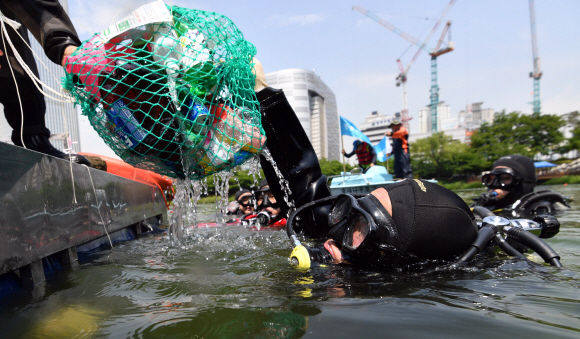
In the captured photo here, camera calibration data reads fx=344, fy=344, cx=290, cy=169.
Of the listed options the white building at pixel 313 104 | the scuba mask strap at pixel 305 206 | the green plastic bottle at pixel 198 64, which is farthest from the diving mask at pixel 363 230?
the white building at pixel 313 104

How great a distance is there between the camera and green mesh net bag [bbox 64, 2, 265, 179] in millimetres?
1766

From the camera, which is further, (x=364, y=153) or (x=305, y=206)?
(x=364, y=153)

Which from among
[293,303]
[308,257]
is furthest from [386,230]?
[293,303]

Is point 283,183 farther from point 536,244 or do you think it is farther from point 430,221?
point 536,244

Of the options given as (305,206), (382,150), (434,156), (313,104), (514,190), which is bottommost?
(514,190)

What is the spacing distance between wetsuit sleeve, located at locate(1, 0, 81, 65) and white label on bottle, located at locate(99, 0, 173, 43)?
30 centimetres

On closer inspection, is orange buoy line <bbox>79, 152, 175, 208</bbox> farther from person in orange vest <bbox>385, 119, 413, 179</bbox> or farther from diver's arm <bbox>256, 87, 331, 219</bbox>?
person in orange vest <bbox>385, 119, 413, 179</bbox>

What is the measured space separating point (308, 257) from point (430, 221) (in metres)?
0.68

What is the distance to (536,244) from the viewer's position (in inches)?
78.4

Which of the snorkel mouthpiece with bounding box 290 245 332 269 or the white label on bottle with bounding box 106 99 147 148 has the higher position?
the white label on bottle with bounding box 106 99 147 148

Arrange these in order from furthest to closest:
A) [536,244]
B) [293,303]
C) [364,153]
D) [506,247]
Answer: [364,153] → [506,247] → [536,244] → [293,303]

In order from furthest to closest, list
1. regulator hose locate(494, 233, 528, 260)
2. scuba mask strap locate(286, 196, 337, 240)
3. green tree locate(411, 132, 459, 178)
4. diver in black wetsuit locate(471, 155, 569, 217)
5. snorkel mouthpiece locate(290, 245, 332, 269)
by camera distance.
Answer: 1. green tree locate(411, 132, 459, 178)
2. diver in black wetsuit locate(471, 155, 569, 217)
3. scuba mask strap locate(286, 196, 337, 240)
4. regulator hose locate(494, 233, 528, 260)
5. snorkel mouthpiece locate(290, 245, 332, 269)

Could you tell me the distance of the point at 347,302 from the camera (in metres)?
1.43

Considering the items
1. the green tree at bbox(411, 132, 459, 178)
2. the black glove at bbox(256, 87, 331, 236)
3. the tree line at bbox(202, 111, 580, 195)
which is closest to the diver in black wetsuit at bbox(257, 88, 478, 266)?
the black glove at bbox(256, 87, 331, 236)
